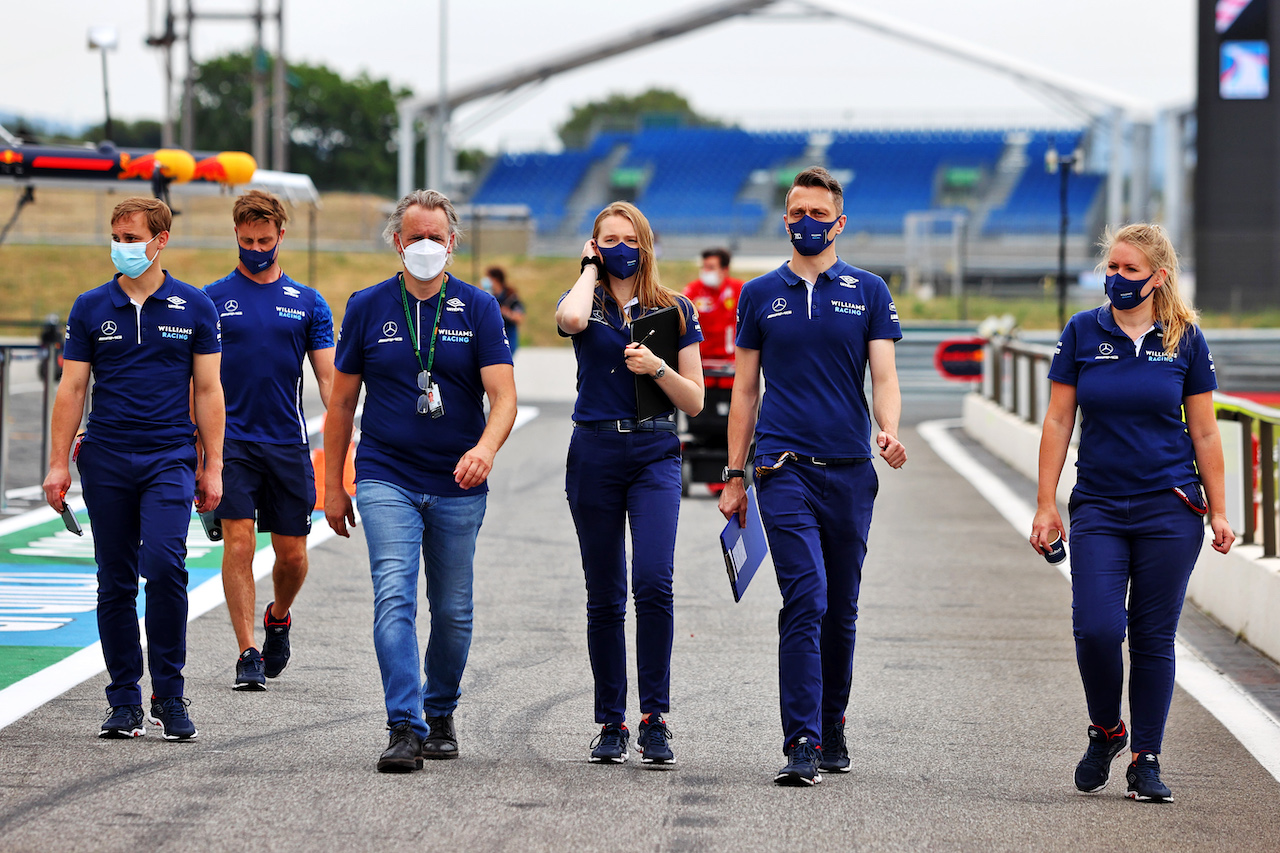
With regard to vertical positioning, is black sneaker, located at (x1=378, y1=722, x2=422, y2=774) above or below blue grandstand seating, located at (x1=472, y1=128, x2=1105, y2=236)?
below

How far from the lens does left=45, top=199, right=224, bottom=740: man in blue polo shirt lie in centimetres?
573

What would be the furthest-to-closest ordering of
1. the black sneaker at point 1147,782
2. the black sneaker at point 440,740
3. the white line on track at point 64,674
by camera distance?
the white line on track at point 64,674 → the black sneaker at point 440,740 → the black sneaker at point 1147,782

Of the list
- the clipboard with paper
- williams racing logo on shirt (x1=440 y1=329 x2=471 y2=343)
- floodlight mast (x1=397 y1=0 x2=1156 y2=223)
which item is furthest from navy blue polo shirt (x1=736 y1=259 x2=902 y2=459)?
floodlight mast (x1=397 y1=0 x2=1156 y2=223)

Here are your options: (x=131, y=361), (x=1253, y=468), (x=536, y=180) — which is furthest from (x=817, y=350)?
(x=536, y=180)

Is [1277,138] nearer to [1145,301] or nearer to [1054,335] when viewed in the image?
[1054,335]

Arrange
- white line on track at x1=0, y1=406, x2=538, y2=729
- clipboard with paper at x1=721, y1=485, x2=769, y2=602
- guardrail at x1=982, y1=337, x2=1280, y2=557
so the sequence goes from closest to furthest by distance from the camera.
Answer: clipboard with paper at x1=721, y1=485, x2=769, y2=602 < white line on track at x1=0, y1=406, x2=538, y2=729 < guardrail at x1=982, y1=337, x2=1280, y2=557

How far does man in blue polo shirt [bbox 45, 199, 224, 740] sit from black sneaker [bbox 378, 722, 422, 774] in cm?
84

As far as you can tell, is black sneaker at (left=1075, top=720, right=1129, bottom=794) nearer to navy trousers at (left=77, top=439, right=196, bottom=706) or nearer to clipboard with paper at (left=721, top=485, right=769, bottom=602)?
clipboard with paper at (left=721, top=485, right=769, bottom=602)

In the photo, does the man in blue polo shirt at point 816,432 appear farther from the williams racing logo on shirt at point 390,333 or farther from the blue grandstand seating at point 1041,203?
the blue grandstand seating at point 1041,203

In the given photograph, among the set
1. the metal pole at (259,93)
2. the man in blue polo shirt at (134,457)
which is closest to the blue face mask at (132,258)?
the man in blue polo shirt at (134,457)

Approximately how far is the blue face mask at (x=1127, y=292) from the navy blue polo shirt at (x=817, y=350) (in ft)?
2.23

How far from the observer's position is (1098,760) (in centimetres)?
528

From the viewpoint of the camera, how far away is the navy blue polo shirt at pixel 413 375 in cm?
544

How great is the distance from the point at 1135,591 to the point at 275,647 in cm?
341
